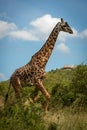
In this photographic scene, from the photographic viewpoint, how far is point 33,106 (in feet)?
27.5

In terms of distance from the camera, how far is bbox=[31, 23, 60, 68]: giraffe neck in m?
12.9

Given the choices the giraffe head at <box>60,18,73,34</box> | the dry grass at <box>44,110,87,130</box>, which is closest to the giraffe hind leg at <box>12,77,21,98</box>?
the dry grass at <box>44,110,87,130</box>

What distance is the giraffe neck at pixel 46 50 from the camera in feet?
42.2

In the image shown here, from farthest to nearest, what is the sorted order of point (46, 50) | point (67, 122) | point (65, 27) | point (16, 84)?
1. point (65, 27)
2. point (46, 50)
3. point (16, 84)
4. point (67, 122)

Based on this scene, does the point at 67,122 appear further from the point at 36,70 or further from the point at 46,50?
the point at 46,50

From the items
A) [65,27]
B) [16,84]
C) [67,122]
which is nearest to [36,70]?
[16,84]

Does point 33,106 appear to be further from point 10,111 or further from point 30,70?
point 30,70

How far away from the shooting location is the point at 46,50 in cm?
1320

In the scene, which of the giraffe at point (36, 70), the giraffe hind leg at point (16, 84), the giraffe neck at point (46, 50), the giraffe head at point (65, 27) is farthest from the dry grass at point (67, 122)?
the giraffe head at point (65, 27)

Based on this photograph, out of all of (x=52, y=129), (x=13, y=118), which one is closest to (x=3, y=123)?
(x=13, y=118)

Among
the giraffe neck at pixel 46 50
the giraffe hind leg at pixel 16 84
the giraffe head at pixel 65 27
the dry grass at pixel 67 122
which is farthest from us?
the giraffe head at pixel 65 27

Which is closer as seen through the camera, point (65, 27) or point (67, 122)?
point (67, 122)

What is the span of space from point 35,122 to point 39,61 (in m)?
4.84

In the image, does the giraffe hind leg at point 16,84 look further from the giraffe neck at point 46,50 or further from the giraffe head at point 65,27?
the giraffe head at point 65,27
